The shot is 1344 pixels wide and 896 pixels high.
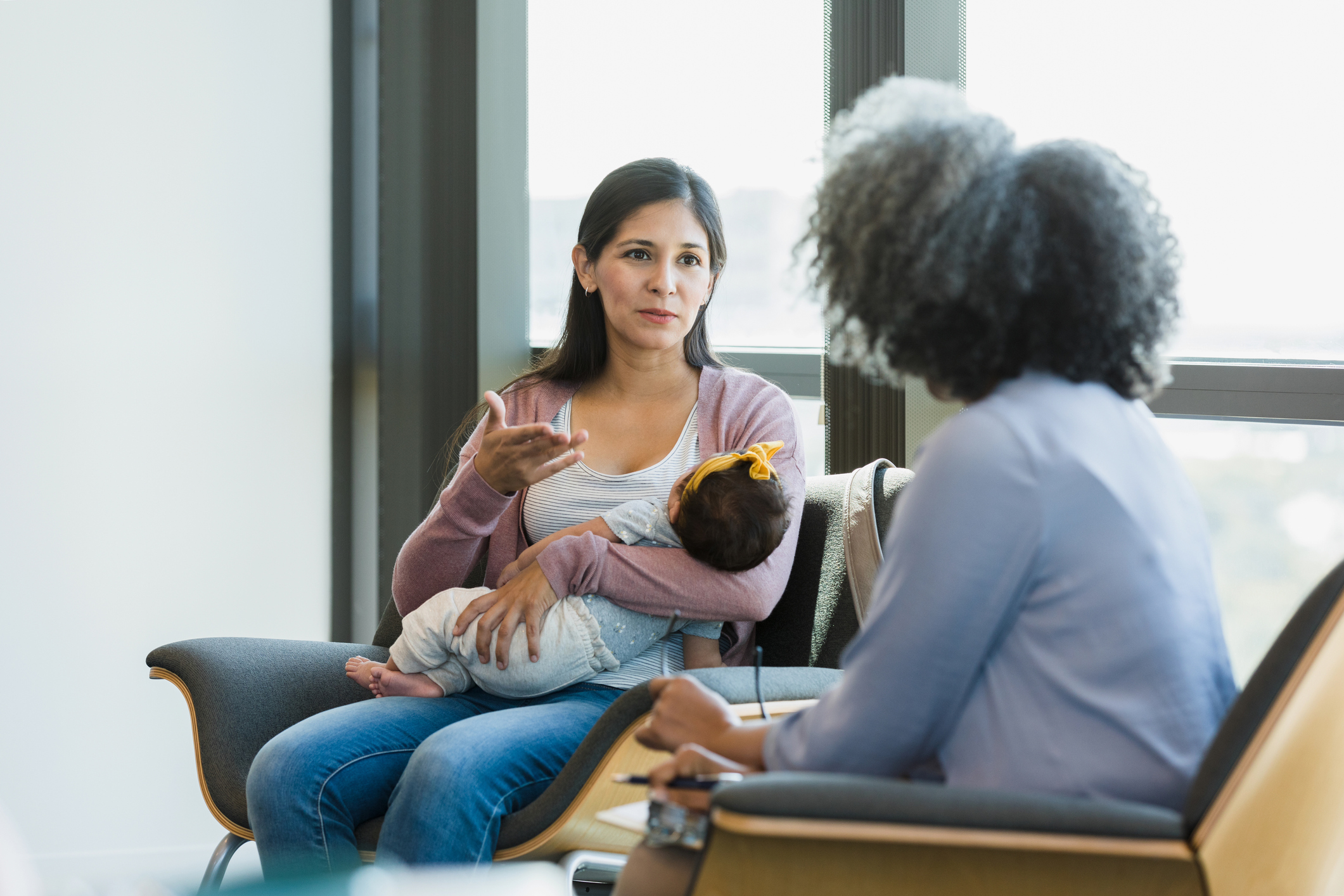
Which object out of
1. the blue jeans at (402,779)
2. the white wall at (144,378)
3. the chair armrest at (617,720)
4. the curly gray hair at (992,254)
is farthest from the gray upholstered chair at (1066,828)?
the white wall at (144,378)

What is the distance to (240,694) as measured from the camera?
182 centimetres

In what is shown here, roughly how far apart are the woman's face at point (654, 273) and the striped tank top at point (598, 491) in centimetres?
17

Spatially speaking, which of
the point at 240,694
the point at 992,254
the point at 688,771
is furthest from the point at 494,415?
the point at 992,254

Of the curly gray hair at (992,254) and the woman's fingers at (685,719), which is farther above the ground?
the curly gray hair at (992,254)

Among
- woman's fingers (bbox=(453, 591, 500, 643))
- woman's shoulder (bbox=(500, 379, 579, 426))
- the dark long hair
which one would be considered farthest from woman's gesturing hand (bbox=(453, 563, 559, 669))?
the dark long hair

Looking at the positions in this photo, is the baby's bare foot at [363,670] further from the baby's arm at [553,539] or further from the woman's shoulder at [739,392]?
the woman's shoulder at [739,392]

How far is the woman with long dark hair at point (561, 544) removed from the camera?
155 cm

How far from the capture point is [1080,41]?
220cm

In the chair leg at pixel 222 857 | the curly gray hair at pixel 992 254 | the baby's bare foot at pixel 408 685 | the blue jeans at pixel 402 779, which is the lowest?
the chair leg at pixel 222 857

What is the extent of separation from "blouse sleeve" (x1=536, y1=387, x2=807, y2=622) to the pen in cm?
63

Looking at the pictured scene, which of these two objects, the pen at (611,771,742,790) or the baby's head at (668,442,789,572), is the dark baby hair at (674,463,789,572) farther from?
the pen at (611,771,742,790)

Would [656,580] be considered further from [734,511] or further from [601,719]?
[601,719]

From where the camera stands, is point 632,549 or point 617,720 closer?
point 617,720

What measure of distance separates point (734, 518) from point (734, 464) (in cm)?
8
